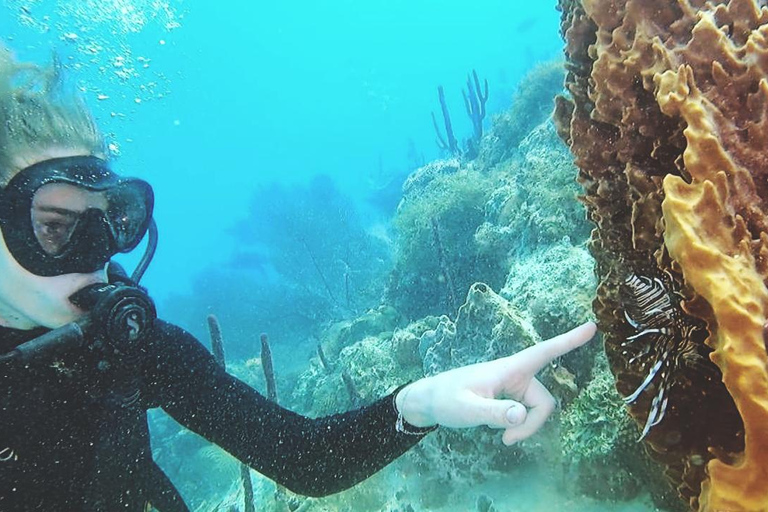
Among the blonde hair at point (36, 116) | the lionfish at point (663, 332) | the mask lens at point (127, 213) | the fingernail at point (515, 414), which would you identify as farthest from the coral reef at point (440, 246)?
the fingernail at point (515, 414)

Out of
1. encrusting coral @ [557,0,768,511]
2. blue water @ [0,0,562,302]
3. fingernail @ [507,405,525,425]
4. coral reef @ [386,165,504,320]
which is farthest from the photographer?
blue water @ [0,0,562,302]

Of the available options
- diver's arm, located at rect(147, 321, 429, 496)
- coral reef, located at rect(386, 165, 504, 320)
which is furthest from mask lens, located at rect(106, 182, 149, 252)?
coral reef, located at rect(386, 165, 504, 320)

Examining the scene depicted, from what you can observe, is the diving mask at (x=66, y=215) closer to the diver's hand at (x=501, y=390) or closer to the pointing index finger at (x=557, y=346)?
the diver's hand at (x=501, y=390)

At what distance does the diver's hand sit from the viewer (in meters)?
1.59

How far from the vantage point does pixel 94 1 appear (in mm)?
29062

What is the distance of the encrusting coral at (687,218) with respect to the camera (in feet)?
3.73

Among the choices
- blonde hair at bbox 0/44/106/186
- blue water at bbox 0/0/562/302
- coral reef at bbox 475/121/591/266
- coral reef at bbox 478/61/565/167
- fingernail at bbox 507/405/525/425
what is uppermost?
blue water at bbox 0/0/562/302

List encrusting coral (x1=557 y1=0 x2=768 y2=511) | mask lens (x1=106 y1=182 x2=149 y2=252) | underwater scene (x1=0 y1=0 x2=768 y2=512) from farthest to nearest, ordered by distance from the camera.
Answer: mask lens (x1=106 y1=182 x2=149 y2=252) < underwater scene (x1=0 y1=0 x2=768 y2=512) < encrusting coral (x1=557 y1=0 x2=768 y2=511)

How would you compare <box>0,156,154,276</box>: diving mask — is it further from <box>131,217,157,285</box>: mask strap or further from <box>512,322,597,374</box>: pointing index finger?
<box>512,322,597,374</box>: pointing index finger

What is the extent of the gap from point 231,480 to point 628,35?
33.2 ft

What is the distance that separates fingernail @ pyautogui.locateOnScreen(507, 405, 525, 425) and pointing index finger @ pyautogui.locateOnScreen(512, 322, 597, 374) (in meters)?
0.25

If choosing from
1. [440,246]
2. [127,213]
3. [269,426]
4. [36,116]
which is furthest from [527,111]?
[269,426]

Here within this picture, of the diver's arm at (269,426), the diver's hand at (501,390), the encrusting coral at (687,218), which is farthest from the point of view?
the diver's arm at (269,426)

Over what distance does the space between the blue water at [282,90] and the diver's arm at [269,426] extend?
62.3m
